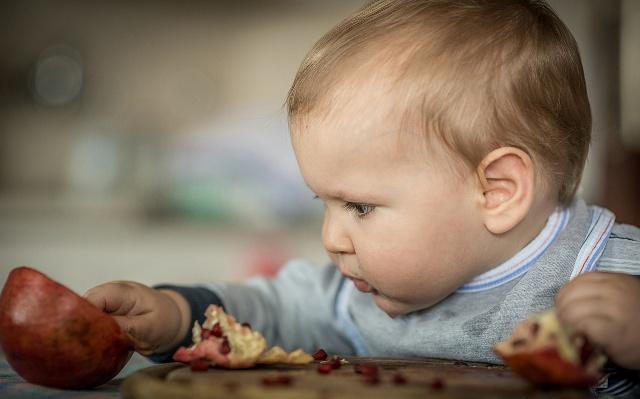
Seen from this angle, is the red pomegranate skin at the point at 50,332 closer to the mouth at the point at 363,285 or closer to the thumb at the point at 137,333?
the thumb at the point at 137,333

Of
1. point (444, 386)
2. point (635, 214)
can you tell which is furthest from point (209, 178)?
point (444, 386)

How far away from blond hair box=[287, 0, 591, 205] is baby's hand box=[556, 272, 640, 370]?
0.94 ft

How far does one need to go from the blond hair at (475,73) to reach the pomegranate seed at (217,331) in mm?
329

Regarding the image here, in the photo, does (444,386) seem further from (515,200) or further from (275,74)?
(275,74)

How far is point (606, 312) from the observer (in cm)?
78

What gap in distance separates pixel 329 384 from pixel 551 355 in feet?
0.69

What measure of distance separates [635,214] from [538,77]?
2362mm

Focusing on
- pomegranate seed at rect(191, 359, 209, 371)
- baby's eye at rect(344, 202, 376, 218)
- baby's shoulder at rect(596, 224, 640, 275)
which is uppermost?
baby's eye at rect(344, 202, 376, 218)

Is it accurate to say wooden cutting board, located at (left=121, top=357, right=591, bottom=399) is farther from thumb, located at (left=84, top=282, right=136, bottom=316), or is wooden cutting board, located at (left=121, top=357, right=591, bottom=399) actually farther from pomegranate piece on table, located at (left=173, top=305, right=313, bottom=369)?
thumb, located at (left=84, top=282, right=136, bottom=316)

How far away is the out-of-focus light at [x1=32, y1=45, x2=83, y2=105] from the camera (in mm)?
3615

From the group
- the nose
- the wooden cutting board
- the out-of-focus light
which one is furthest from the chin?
the out-of-focus light

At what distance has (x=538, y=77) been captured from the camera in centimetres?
106

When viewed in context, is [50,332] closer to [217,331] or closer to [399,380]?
[217,331]

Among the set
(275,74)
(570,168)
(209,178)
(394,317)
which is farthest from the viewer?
(275,74)
